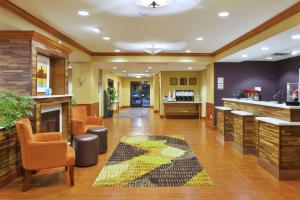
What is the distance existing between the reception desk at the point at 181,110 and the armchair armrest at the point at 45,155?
365 inches

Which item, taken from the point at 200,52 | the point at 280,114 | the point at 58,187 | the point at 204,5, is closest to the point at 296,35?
the point at 280,114

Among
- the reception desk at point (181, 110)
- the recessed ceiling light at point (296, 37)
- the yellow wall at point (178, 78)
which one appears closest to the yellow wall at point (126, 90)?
the yellow wall at point (178, 78)

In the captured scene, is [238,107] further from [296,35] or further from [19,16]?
[19,16]

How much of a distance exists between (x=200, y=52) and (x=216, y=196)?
6448 millimetres

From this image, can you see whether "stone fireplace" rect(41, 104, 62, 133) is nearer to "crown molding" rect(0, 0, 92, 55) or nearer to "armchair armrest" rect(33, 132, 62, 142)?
"armchair armrest" rect(33, 132, 62, 142)

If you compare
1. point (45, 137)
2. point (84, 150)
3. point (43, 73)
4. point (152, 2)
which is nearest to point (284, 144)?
point (152, 2)

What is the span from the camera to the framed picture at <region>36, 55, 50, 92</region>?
16.8 ft

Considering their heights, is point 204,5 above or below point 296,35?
above

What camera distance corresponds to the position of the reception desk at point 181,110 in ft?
41.6

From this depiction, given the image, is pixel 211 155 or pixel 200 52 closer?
pixel 211 155

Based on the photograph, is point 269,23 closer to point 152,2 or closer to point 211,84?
point 152,2

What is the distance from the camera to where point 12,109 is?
3.68 meters

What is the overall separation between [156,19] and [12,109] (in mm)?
3077

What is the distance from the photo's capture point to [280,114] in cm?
419
